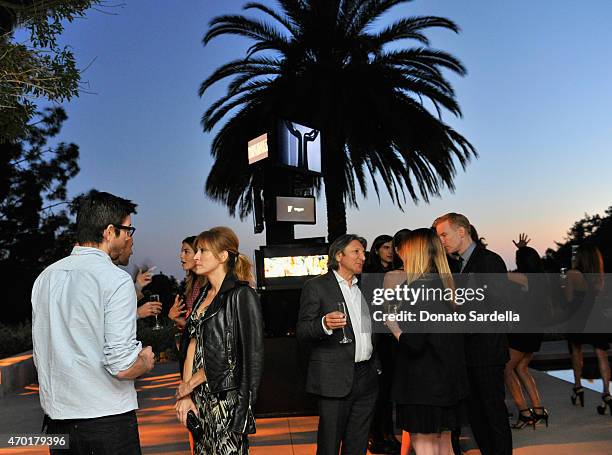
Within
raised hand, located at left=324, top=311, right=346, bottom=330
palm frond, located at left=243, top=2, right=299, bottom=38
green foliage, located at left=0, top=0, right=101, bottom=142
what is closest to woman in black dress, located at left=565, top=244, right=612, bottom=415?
raised hand, located at left=324, top=311, right=346, bottom=330

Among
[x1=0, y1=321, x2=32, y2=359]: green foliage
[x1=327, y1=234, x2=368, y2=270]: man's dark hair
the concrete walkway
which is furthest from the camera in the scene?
[x1=0, y1=321, x2=32, y2=359]: green foliage

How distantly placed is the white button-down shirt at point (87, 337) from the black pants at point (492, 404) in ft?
8.30

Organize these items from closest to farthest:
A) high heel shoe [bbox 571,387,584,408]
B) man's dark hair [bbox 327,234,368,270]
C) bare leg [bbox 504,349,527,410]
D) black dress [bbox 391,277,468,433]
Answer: black dress [bbox 391,277,468,433] < man's dark hair [bbox 327,234,368,270] < bare leg [bbox 504,349,527,410] < high heel shoe [bbox 571,387,584,408]

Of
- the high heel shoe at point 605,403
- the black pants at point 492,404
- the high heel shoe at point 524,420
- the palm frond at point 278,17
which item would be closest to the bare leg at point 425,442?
the black pants at point 492,404

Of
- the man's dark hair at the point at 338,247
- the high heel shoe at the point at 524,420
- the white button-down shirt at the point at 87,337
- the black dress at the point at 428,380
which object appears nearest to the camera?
the white button-down shirt at the point at 87,337

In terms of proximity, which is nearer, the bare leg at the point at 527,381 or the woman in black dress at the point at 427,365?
the woman in black dress at the point at 427,365

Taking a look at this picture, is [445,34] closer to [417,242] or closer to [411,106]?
[411,106]

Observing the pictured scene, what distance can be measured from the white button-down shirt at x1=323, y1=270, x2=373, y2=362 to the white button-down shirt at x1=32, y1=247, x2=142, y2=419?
182 centimetres

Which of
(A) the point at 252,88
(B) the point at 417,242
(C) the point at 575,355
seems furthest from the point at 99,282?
(A) the point at 252,88

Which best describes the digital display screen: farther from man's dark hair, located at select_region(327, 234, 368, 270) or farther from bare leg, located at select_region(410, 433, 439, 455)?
bare leg, located at select_region(410, 433, 439, 455)

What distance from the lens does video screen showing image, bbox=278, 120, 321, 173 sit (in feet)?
28.2

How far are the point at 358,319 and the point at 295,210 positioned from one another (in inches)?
184

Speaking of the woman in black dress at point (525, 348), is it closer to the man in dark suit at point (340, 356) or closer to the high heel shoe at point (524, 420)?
the high heel shoe at point (524, 420)

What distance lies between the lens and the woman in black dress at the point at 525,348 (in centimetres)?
608
